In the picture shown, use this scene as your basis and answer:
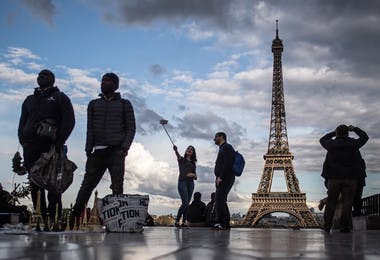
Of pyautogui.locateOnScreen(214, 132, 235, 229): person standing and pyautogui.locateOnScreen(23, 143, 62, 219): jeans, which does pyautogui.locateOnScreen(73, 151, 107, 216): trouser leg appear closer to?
pyautogui.locateOnScreen(23, 143, 62, 219): jeans

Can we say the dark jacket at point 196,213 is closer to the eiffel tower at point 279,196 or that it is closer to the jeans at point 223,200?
the jeans at point 223,200

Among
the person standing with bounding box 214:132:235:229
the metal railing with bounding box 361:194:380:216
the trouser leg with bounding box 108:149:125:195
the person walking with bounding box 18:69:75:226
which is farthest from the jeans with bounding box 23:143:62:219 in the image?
the metal railing with bounding box 361:194:380:216

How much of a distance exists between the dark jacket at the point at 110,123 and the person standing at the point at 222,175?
271 centimetres

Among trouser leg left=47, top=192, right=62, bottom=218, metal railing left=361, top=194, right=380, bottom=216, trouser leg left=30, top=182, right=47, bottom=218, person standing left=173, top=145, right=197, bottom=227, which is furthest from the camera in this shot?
metal railing left=361, top=194, right=380, bottom=216

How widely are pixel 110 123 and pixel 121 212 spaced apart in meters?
1.14

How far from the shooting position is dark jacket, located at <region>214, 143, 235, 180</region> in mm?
9469

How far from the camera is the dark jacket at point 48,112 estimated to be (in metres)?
6.90

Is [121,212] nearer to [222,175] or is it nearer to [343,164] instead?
[222,175]

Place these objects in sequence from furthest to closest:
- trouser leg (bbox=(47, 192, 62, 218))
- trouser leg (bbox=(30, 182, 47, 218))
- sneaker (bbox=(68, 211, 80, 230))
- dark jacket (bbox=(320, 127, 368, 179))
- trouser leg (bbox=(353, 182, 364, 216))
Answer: trouser leg (bbox=(353, 182, 364, 216)) → dark jacket (bbox=(320, 127, 368, 179)) → sneaker (bbox=(68, 211, 80, 230)) → trouser leg (bbox=(47, 192, 62, 218)) → trouser leg (bbox=(30, 182, 47, 218))

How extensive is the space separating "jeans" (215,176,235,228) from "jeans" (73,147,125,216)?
2.78 m

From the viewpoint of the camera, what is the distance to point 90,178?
7070 millimetres

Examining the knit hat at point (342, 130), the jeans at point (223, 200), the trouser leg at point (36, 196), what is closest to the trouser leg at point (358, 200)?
the knit hat at point (342, 130)

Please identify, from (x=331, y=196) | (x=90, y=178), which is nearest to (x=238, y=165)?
(x=331, y=196)

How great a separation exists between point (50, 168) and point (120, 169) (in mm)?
859
